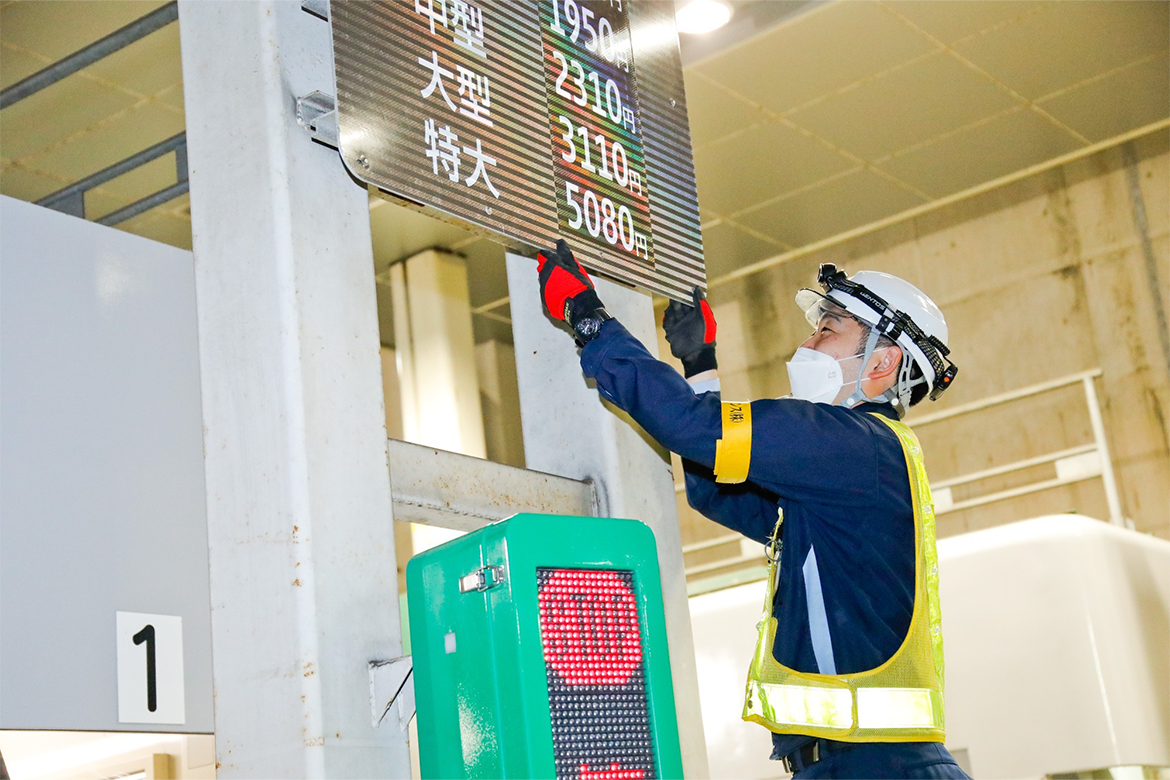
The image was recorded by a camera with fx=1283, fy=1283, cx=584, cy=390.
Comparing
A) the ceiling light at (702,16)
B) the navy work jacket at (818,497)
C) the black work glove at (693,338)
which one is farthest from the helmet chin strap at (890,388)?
the ceiling light at (702,16)

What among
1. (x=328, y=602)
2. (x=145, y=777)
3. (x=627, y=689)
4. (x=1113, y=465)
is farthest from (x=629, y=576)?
(x=1113, y=465)

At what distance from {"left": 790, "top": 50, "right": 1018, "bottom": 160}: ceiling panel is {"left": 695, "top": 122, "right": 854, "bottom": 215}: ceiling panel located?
0.16 metres

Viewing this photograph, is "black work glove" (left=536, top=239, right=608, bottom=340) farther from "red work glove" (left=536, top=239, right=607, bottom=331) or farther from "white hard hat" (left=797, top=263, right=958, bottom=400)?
"white hard hat" (left=797, top=263, right=958, bottom=400)

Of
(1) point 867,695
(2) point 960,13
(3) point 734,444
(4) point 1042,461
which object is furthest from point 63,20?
(4) point 1042,461

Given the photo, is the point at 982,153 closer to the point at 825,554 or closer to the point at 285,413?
the point at 825,554

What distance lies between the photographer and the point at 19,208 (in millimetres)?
3277

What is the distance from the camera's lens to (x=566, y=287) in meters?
2.81

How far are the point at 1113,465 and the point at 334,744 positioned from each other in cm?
713

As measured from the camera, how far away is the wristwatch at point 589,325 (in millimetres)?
2729

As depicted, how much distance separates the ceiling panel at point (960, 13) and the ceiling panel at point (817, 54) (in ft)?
0.29

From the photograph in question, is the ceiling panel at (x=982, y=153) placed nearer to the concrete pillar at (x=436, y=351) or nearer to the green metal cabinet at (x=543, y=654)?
the concrete pillar at (x=436, y=351)

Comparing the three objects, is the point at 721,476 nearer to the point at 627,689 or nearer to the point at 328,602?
the point at 627,689

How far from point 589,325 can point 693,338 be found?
574 millimetres

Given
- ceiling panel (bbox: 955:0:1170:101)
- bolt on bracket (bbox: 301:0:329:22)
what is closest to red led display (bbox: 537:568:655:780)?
bolt on bracket (bbox: 301:0:329:22)
